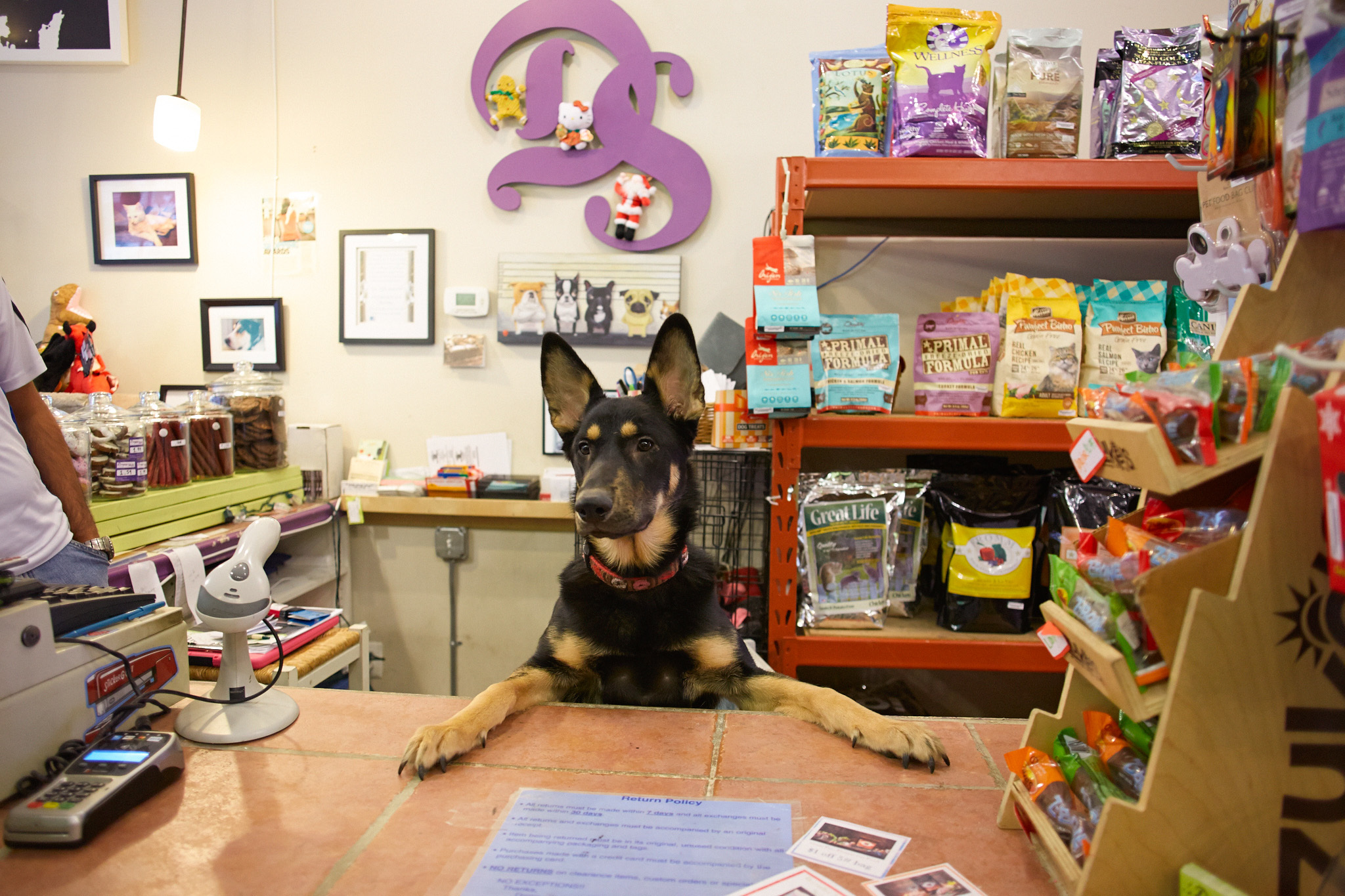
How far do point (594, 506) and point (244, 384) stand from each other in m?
2.09

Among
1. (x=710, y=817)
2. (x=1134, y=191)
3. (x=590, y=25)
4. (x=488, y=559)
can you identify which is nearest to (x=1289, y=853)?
(x=710, y=817)

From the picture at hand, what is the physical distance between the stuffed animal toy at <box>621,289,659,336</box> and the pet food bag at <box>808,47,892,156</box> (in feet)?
3.15

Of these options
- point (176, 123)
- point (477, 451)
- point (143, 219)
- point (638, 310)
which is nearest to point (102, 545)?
point (477, 451)

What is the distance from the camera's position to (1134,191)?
6.27ft

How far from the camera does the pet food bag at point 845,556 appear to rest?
2.03 metres

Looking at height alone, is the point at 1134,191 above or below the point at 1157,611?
above

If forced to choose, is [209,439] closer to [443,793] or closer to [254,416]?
[254,416]

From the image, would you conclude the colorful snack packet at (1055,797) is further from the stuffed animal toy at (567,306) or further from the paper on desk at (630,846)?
the stuffed animal toy at (567,306)

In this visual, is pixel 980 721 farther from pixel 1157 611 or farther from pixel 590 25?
pixel 590 25

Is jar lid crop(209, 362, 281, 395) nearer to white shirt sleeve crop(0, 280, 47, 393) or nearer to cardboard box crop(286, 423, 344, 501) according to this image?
cardboard box crop(286, 423, 344, 501)

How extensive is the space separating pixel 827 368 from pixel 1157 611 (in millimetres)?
1460

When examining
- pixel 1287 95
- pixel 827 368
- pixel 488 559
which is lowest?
pixel 488 559

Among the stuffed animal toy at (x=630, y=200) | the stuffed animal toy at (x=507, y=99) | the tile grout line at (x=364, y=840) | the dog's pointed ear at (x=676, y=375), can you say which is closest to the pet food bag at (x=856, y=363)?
the dog's pointed ear at (x=676, y=375)

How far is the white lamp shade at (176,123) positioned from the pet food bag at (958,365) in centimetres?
280
